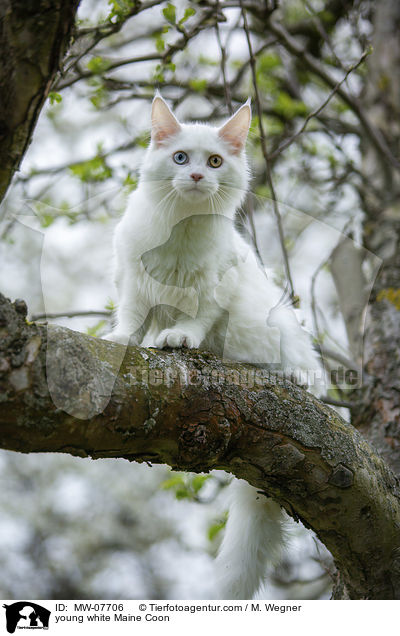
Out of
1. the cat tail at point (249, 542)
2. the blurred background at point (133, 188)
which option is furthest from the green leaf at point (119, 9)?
the cat tail at point (249, 542)

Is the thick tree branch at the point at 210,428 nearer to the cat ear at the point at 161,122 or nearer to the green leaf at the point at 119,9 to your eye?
the cat ear at the point at 161,122

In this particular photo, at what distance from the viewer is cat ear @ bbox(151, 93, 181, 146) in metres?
3.58

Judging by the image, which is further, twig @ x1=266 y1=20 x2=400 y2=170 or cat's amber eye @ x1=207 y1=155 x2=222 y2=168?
twig @ x1=266 y1=20 x2=400 y2=170

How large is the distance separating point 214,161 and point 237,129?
30 centimetres

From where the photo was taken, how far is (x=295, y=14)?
760 cm

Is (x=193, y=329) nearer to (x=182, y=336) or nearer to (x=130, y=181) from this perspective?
(x=182, y=336)

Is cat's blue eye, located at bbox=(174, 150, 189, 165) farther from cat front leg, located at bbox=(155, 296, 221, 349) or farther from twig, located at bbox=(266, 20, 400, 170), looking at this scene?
twig, located at bbox=(266, 20, 400, 170)

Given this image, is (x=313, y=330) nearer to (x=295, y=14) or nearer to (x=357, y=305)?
(x=357, y=305)

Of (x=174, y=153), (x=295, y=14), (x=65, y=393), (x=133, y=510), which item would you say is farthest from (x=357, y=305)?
(x=133, y=510)

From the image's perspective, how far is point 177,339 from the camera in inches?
121

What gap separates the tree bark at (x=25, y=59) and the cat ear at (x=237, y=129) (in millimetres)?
1807

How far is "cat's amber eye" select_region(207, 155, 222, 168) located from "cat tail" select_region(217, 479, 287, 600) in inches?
79.1
